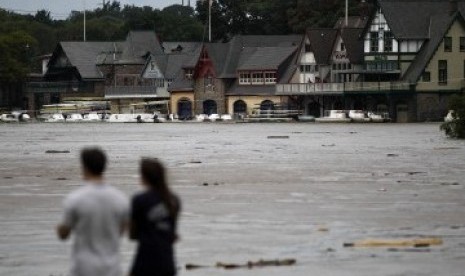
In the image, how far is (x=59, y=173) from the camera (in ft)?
143

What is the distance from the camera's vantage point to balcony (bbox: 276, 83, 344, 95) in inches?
5226

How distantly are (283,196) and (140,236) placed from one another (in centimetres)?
2116

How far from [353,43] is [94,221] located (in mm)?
123489

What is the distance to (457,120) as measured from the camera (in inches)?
2896

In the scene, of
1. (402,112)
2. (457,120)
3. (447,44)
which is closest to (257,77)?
(402,112)

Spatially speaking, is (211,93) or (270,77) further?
(211,93)

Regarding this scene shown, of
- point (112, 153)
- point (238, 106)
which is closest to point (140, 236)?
point (112, 153)

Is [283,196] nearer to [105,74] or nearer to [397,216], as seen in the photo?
[397,216]

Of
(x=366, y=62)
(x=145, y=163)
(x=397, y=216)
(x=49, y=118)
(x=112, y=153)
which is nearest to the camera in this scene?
(x=145, y=163)

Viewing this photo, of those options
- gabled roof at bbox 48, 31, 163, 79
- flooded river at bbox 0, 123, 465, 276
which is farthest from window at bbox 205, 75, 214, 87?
flooded river at bbox 0, 123, 465, 276

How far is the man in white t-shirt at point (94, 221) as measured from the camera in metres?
12.2

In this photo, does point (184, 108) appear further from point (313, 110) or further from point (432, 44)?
point (432, 44)

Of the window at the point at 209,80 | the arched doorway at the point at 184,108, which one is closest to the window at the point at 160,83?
the arched doorway at the point at 184,108

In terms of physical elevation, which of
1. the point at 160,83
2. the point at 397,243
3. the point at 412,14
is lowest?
the point at 397,243
